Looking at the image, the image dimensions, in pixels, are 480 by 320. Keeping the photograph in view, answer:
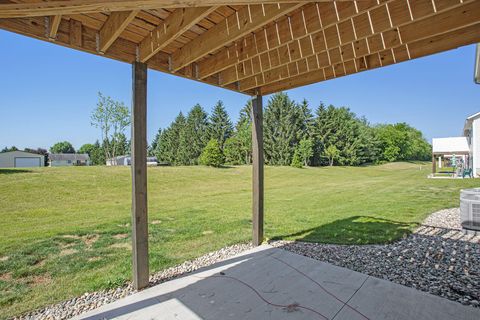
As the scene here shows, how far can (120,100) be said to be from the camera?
1000 inches

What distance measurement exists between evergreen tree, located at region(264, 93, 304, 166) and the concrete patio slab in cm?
2996

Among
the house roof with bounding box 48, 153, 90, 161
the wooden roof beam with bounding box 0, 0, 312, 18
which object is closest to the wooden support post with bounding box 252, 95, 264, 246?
the wooden roof beam with bounding box 0, 0, 312, 18

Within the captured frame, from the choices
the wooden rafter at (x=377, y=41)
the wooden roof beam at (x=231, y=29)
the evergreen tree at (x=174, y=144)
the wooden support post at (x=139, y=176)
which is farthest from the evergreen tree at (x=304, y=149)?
the wooden support post at (x=139, y=176)

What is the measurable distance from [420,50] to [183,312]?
3.38 m

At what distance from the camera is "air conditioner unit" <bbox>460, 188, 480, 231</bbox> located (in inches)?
177

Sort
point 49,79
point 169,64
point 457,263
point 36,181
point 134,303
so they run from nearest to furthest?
point 134,303 < point 169,64 < point 457,263 < point 36,181 < point 49,79

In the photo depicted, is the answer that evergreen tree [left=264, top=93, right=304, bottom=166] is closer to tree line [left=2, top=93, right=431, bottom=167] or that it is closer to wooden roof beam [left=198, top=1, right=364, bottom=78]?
tree line [left=2, top=93, right=431, bottom=167]

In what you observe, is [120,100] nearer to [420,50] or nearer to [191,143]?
[191,143]

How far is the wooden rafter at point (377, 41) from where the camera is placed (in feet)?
6.28

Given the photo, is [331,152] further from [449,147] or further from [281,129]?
[449,147]

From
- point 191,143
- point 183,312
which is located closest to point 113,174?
point 183,312

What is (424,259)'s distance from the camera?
3361 mm

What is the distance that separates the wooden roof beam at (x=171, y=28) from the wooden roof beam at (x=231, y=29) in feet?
1.22

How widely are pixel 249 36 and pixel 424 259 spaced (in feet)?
Result: 12.2
